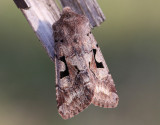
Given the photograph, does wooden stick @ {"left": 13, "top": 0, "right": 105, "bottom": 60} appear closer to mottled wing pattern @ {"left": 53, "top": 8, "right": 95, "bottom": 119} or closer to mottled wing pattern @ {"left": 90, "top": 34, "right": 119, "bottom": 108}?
mottled wing pattern @ {"left": 53, "top": 8, "right": 95, "bottom": 119}

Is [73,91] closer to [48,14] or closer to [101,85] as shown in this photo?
[101,85]

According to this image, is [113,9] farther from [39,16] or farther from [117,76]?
[39,16]

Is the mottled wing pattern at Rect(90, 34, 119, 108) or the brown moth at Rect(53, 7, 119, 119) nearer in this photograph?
the brown moth at Rect(53, 7, 119, 119)

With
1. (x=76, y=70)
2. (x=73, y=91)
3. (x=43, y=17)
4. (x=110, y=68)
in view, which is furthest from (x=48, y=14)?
(x=110, y=68)

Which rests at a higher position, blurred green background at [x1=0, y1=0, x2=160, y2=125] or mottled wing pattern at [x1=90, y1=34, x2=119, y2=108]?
mottled wing pattern at [x1=90, y1=34, x2=119, y2=108]

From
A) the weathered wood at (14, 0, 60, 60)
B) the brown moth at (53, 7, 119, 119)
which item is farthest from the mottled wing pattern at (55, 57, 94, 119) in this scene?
the weathered wood at (14, 0, 60, 60)

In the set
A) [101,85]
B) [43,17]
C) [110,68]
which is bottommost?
[110,68]

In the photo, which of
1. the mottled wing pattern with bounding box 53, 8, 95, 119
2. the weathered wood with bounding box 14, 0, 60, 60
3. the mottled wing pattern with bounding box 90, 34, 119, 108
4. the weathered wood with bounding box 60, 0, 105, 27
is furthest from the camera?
the mottled wing pattern with bounding box 90, 34, 119, 108

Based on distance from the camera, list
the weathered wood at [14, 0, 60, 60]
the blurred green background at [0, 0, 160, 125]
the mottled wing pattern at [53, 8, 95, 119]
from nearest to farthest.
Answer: the weathered wood at [14, 0, 60, 60] < the mottled wing pattern at [53, 8, 95, 119] < the blurred green background at [0, 0, 160, 125]
